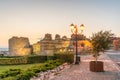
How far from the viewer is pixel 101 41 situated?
63.9 ft

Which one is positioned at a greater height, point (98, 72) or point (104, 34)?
point (104, 34)

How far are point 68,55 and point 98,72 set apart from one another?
8090 mm

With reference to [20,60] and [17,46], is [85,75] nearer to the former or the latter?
[20,60]

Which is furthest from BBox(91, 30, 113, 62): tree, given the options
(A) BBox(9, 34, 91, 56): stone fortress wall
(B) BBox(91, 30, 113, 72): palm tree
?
(A) BBox(9, 34, 91, 56): stone fortress wall

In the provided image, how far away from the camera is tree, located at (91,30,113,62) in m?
19.4

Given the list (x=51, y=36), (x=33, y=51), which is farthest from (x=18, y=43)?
(x=51, y=36)

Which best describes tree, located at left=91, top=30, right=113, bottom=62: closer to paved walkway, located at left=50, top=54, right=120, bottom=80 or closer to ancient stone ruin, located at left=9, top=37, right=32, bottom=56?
paved walkway, located at left=50, top=54, right=120, bottom=80

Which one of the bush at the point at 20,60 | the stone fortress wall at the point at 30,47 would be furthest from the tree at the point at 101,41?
the stone fortress wall at the point at 30,47

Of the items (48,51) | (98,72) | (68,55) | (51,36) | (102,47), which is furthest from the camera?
(51,36)

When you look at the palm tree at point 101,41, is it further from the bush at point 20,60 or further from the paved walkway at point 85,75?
the bush at point 20,60

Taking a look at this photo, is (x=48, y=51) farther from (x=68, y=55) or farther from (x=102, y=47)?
(x=102, y=47)

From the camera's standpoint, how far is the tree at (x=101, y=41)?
764 inches

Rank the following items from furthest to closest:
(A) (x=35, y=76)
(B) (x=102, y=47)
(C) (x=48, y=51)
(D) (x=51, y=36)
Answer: (D) (x=51, y=36) < (C) (x=48, y=51) < (B) (x=102, y=47) < (A) (x=35, y=76)

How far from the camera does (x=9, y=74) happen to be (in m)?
14.9
